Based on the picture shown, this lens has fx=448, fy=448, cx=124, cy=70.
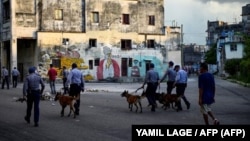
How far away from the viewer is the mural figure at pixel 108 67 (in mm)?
54969

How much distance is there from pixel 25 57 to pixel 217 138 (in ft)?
157

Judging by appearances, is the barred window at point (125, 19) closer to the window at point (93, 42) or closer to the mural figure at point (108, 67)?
the mural figure at point (108, 67)

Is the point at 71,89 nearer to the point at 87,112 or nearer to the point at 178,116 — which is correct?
the point at 87,112

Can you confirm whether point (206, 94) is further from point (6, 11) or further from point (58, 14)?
A: point (6, 11)

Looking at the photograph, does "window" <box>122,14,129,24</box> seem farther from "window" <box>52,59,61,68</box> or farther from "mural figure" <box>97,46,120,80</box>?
"window" <box>52,59,61,68</box>

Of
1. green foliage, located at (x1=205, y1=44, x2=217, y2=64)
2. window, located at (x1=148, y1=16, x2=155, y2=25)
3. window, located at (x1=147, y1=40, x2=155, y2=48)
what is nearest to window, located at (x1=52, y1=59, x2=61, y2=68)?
window, located at (x1=147, y1=40, x2=155, y2=48)

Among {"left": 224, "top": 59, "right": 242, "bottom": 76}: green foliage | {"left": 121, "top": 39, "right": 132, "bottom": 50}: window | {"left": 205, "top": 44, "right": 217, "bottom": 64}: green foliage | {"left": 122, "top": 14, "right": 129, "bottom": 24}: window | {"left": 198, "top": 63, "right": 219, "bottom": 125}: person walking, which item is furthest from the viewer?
{"left": 205, "top": 44, "right": 217, "bottom": 64}: green foliage

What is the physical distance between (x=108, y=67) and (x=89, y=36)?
451cm

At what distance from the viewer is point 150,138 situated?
307 inches

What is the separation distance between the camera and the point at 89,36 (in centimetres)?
5444

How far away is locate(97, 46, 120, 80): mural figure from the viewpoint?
2164 inches

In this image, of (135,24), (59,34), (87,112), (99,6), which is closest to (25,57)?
(59,34)

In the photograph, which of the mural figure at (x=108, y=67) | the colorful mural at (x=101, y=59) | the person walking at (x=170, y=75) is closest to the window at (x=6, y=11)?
the colorful mural at (x=101, y=59)

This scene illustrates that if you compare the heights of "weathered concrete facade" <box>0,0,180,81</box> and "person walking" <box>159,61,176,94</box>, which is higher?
"weathered concrete facade" <box>0,0,180,81</box>
